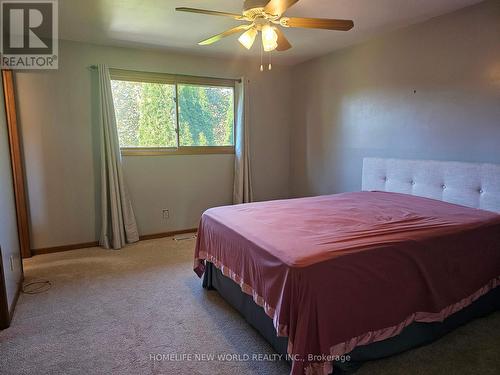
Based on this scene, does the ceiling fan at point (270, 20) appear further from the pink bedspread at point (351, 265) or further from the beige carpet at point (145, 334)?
the beige carpet at point (145, 334)

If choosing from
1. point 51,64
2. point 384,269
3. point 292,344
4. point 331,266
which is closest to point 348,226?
point 384,269

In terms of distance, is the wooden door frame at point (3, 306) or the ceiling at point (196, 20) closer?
the wooden door frame at point (3, 306)

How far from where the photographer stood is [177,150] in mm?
4270

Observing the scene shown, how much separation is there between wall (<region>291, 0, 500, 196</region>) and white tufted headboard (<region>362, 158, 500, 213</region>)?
0.46ft

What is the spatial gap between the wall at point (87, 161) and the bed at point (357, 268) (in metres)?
1.72

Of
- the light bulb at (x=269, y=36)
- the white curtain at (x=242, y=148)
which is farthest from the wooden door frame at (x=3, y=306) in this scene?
the white curtain at (x=242, y=148)

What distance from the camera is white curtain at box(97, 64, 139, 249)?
144 inches

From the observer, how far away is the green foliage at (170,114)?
3.97 meters

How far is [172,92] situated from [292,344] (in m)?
3.57

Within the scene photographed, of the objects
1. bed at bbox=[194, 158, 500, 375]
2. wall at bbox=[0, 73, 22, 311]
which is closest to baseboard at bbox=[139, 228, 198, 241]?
wall at bbox=[0, 73, 22, 311]

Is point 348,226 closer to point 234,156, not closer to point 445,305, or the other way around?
point 445,305

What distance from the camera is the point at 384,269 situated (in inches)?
67.5

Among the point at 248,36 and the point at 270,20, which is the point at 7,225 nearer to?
the point at 248,36

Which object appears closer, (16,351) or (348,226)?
(16,351)
